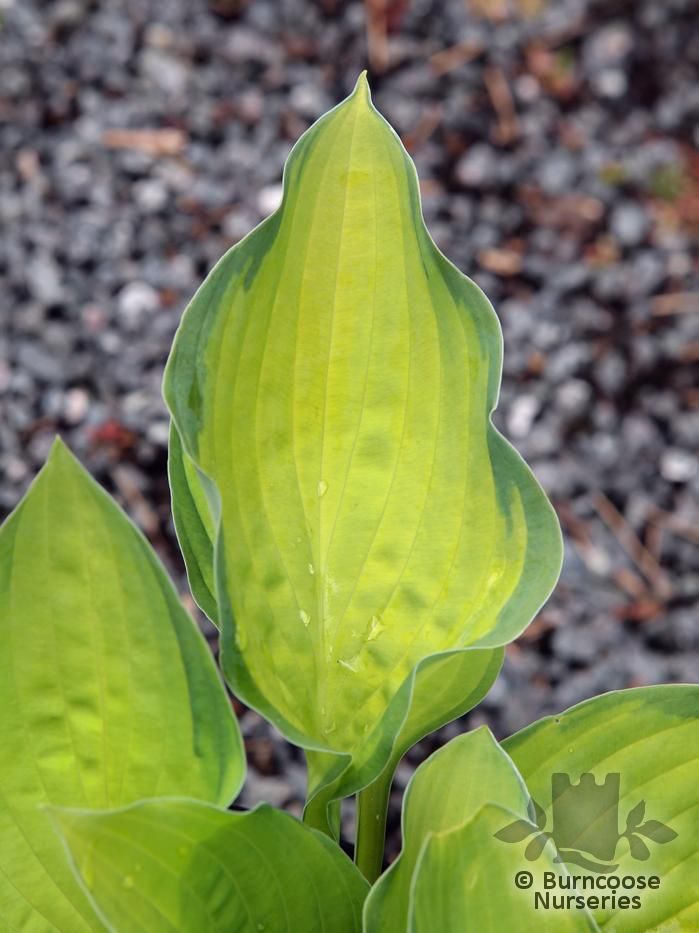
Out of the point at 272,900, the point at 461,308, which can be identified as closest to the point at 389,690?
the point at 272,900

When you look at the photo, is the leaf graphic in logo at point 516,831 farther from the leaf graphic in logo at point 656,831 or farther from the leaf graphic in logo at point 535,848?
the leaf graphic in logo at point 656,831

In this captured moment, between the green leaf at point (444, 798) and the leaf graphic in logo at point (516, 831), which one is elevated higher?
the leaf graphic in logo at point (516, 831)

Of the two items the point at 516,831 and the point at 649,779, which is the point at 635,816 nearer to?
the point at 649,779

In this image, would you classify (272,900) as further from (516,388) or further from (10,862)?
(516,388)

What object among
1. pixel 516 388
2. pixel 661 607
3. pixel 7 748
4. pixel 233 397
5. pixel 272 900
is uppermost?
pixel 233 397

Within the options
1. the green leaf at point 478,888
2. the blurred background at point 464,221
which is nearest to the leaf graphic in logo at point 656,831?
the green leaf at point 478,888

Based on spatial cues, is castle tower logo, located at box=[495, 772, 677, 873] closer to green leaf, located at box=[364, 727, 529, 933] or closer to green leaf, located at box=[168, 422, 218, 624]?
green leaf, located at box=[364, 727, 529, 933]
